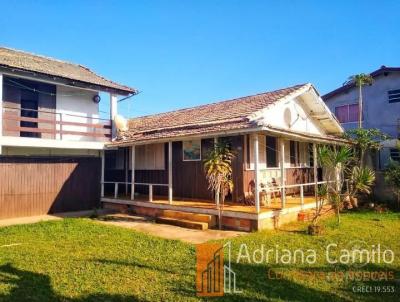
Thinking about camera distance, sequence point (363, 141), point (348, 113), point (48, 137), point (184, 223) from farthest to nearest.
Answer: point (348, 113), point (363, 141), point (48, 137), point (184, 223)

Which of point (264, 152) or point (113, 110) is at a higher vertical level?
point (113, 110)

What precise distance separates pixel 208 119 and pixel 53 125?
757 centimetres

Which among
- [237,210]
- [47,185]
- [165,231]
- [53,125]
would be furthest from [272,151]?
[53,125]

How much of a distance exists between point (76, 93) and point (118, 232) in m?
9.09

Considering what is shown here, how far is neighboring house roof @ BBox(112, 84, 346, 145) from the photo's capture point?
41.3 feet

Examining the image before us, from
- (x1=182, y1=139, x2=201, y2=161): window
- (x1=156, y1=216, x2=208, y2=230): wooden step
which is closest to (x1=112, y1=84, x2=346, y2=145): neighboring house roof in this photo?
(x1=182, y1=139, x2=201, y2=161): window

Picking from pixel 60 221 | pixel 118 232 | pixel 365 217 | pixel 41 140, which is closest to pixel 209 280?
pixel 118 232

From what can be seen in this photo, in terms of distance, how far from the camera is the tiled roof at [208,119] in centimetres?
1282

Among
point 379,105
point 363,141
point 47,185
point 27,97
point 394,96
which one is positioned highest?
point 394,96

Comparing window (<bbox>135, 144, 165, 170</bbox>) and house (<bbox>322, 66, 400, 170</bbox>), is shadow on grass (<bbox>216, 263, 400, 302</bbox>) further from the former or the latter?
house (<bbox>322, 66, 400, 170</bbox>)

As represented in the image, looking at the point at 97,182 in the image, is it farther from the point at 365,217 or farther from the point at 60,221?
the point at 365,217

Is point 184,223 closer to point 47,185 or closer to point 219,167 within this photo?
point 219,167

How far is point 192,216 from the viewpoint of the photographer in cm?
1170

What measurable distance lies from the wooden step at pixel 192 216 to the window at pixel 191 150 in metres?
2.75
